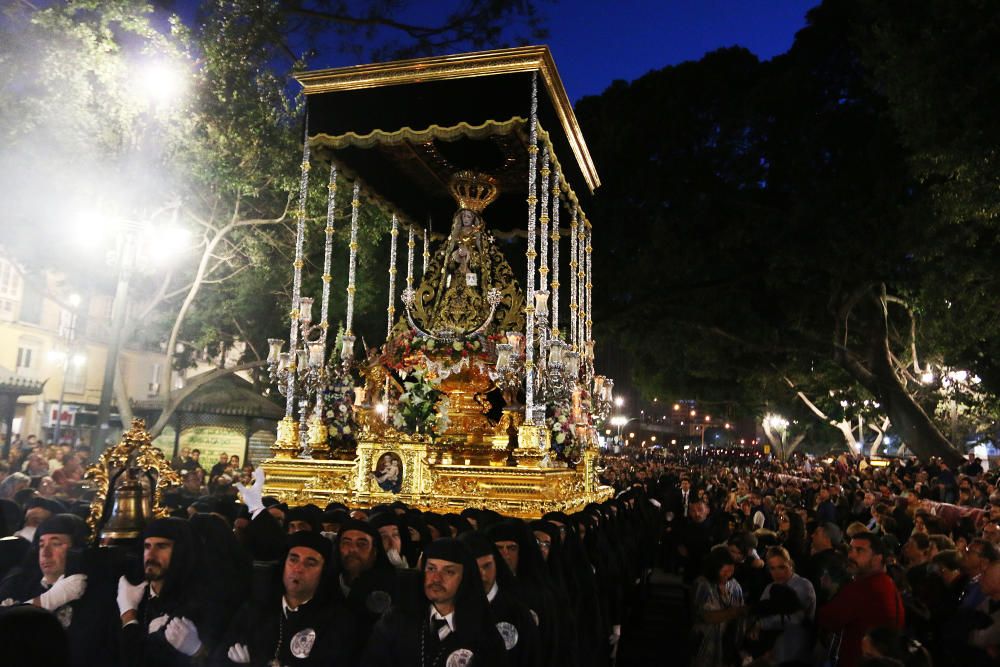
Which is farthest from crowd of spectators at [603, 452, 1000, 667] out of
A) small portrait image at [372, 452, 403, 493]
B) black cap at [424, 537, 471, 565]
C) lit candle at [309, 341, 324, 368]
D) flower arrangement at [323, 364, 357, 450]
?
lit candle at [309, 341, 324, 368]

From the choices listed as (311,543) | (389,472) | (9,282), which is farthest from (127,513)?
(9,282)

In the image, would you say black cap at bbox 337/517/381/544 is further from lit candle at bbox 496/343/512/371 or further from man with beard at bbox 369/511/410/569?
lit candle at bbox 496/343/512/371

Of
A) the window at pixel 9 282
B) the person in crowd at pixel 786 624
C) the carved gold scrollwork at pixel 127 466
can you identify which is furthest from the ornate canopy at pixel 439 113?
the window at pixel 9 282

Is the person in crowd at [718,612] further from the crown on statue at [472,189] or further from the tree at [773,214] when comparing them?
the tree at [773,214]

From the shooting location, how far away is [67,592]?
4141 millimetres

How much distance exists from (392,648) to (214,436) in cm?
1904

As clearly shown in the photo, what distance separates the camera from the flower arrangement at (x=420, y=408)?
11.8 m

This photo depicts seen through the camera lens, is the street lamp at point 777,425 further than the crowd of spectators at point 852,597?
Yes

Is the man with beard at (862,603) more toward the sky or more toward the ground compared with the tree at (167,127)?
more toward the ground

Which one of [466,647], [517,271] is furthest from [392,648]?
[517,271]

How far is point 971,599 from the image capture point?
528 cm

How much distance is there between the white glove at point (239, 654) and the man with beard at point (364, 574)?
552 mm

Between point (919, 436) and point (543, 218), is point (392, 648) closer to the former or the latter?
point (543, 218)

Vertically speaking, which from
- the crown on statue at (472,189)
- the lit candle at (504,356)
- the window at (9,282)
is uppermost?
the window at (9,282)
